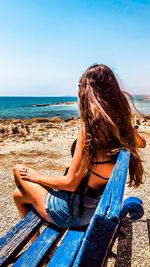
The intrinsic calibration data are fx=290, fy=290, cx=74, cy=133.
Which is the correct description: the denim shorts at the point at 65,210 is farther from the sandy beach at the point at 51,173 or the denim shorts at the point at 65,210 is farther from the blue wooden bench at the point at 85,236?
the sandy beach at the point at 51,173

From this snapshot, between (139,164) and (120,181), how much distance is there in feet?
4.08

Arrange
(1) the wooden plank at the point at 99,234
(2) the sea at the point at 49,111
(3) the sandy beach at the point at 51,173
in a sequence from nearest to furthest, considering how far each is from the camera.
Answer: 1. (1) the wooden plank at the point at 99,234
2. (3) the sandy beach at the point at 51,173
3. (2) the sea at the point at 49,111

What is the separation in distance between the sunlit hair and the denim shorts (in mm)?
422

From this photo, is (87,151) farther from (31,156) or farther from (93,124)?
(31,156)

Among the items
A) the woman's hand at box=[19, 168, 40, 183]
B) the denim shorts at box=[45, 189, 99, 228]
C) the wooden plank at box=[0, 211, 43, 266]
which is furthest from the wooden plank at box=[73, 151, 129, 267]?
the woman's hand at box=[19, 168, 40, 183]

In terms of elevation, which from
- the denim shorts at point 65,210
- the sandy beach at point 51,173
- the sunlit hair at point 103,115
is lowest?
the sandy beach at point 51,173

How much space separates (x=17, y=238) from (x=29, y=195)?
475 mm

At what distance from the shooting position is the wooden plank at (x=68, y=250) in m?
1.93

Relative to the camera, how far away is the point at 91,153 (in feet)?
7.28

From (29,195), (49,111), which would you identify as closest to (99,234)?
(29,195)

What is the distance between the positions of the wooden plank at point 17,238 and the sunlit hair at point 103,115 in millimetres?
765

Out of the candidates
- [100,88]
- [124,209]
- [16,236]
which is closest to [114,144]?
[100,88]

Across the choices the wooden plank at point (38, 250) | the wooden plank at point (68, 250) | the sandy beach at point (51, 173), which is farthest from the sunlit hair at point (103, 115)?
the sandy beach at point (51, 173)

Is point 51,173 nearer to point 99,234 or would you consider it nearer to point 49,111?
point 99,234
